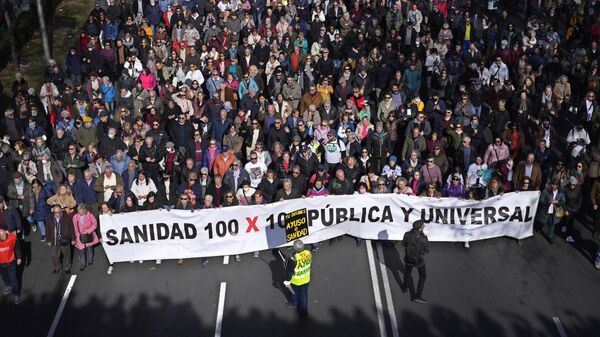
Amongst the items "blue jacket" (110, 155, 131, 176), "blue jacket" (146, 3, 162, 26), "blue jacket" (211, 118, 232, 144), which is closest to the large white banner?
"blue jacket" (110, 155, 131, 176)

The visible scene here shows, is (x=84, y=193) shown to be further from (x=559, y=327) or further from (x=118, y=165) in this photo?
(x=559, y=327)

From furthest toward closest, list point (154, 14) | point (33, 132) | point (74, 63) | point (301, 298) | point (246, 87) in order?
point (154, 14) < point (74, 63) < point (246, 87) < point (33, 132) < point (301, 298)

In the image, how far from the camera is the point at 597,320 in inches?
531

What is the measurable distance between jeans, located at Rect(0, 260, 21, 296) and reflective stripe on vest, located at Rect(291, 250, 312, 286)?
5294 mm

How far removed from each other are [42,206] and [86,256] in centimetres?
151

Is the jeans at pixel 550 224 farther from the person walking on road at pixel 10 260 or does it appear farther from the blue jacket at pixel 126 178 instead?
the person walking on road at pixel 10 260

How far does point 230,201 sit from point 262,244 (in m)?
1.12

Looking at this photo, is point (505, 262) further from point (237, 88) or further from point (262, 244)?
point (237, 88)

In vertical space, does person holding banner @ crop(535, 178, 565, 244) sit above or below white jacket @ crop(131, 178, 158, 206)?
below

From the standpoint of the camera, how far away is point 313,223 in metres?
15.4

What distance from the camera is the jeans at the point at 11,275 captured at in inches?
539

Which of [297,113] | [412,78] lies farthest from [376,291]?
[412,78]

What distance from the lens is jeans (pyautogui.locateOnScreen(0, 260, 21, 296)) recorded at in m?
13.7

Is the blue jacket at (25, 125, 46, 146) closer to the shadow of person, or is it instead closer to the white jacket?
the white jacket
